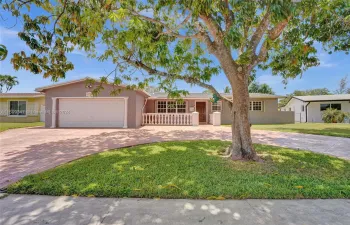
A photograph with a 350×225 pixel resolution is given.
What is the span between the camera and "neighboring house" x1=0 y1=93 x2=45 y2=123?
19797 millimetres

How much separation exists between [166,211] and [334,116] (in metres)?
24.1

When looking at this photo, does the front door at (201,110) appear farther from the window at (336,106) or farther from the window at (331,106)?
the window at (336,106)

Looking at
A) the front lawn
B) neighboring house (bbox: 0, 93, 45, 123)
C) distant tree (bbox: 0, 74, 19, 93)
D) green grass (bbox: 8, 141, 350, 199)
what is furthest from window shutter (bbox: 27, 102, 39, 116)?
the front lawn

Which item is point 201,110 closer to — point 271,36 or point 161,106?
point 161,106

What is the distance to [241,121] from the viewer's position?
18.0ft

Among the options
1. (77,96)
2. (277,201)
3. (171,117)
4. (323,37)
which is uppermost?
(323,37)

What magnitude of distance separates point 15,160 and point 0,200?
117 inches

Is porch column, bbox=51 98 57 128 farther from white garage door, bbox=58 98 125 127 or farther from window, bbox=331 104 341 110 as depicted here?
window, bbox=331 104 341 110

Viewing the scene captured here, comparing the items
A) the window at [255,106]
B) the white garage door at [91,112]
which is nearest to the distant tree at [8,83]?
the white garage door at [91,112]

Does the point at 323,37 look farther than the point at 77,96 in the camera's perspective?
No

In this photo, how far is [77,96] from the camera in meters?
14.2

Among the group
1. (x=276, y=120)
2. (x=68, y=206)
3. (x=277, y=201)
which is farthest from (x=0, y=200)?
(x=276, y=120)

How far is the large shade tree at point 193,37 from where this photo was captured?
414cm

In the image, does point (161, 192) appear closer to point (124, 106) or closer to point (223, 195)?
point (223, 195)
